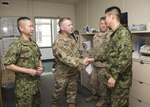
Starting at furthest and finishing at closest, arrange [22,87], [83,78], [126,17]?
1. [83,78]
2. [126,17]
3. [22,87]

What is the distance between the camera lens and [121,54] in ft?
5.43

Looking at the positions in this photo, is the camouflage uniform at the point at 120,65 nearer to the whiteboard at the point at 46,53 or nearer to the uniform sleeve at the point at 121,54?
the uniform sleeve at the point at 121,54

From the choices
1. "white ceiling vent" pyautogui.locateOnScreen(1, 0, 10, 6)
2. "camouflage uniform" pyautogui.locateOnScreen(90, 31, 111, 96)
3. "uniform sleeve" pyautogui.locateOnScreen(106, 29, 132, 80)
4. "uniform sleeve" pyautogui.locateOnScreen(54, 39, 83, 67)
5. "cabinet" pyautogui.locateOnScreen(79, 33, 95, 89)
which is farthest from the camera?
"white ceiling vent" pyautogui.locateOnScreen(1, 0, 10, 6)

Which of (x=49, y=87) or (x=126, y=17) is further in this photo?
(x=49, y=87)

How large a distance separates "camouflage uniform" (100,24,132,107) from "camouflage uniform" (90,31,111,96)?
88 centimetres

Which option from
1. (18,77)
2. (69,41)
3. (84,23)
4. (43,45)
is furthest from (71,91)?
(43,45)

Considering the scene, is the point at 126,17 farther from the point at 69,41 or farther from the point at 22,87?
the point at 22,87

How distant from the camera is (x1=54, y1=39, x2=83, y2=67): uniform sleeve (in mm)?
2158

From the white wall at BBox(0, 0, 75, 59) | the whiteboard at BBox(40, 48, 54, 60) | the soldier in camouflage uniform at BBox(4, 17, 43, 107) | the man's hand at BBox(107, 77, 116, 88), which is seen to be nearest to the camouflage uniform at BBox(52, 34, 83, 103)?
the soldier in camouflage uniform at BBox(4, 17, 43, 107)

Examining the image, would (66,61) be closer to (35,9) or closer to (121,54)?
(121,54)

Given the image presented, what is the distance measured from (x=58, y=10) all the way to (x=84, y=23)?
123 centimetres

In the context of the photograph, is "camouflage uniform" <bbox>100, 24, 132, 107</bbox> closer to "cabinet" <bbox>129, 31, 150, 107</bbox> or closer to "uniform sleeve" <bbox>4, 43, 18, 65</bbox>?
"cabinet" <bbox>129, 31, 150, 107</bbox>

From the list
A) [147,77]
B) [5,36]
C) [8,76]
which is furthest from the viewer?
[5,36]

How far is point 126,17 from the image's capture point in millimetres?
3164
